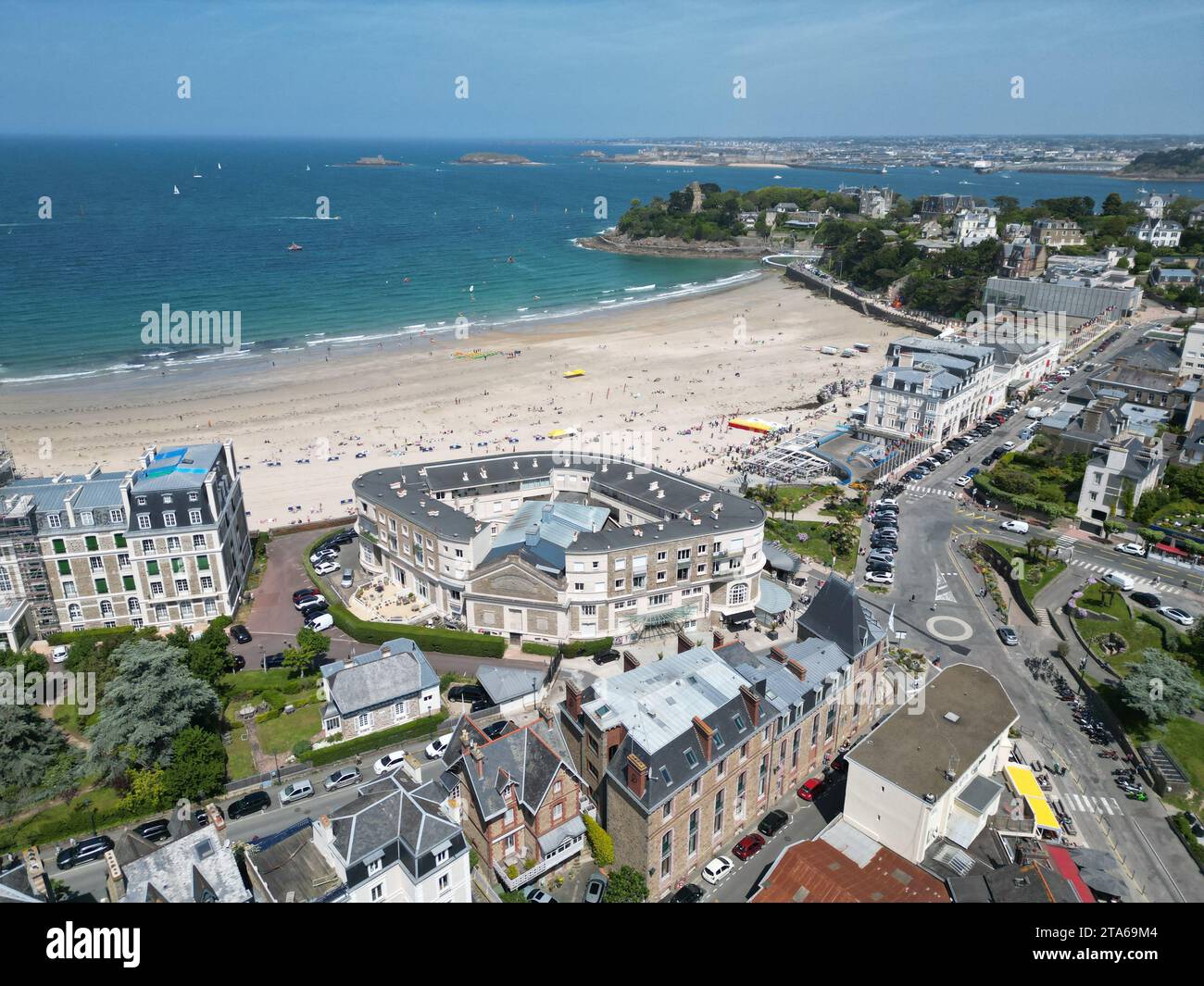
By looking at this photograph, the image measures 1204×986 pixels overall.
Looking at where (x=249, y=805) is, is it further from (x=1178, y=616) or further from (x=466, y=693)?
(x=1178, y=616)

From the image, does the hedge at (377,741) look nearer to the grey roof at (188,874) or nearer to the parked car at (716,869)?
the grey roof at (188,874)

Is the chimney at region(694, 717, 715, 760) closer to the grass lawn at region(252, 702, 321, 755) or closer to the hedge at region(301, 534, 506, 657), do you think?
the hedge at region(301, 534, 506, 657)

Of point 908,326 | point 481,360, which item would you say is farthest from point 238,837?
point 908,326

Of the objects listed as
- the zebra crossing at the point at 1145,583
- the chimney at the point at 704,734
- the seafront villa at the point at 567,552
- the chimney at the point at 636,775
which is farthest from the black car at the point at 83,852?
the zebra crossing at the point at 1145,583

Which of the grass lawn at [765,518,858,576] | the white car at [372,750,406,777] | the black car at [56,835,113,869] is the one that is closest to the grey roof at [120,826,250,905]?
Answer: the black car at [56,835,113,869]

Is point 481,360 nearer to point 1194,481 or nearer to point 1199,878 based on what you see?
point 1194,481
